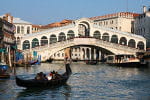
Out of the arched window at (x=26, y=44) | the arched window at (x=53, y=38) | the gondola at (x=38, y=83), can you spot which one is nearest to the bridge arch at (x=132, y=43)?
the arched window at (x=53, y=38)

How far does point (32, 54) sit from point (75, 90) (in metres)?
21.6

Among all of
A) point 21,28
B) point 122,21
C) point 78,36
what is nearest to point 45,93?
point 78,36

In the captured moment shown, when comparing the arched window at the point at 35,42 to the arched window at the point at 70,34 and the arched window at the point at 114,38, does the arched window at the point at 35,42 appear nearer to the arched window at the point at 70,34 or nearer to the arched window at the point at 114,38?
the arched window at the point at 70,34

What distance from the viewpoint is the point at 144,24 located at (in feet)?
145

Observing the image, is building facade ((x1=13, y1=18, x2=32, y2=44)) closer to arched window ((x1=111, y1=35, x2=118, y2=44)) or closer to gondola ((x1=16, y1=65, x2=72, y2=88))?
arched window ((x1=111, y1=35, x2=118, y2=44))

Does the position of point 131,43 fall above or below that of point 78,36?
below

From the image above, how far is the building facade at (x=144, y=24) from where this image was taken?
142ft

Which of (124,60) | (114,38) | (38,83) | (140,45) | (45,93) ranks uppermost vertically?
(114,38)

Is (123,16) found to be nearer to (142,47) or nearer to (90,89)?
(142,47)

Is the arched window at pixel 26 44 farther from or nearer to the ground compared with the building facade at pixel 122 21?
nearer to the ground

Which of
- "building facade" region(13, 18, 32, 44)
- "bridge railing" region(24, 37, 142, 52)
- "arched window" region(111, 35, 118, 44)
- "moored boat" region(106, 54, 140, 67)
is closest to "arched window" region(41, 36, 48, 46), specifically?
"bridge railing" region(24, 37, 142, 52)

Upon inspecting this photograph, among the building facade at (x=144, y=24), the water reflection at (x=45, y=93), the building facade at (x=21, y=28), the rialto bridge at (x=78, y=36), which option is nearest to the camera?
the water reflection at (x=45, y=93)

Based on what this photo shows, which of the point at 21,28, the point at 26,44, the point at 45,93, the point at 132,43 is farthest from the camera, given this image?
the point at 21,28

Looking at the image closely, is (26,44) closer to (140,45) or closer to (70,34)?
(70,34)
